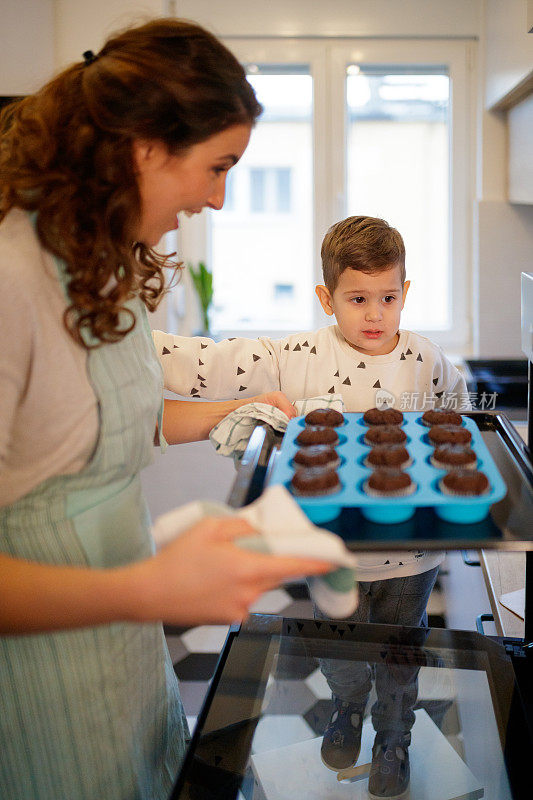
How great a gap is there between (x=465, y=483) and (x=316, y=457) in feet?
0.55

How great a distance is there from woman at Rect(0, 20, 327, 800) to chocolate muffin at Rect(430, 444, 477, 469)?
1.04 feet

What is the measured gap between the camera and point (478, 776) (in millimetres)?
846

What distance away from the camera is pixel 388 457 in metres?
0.82

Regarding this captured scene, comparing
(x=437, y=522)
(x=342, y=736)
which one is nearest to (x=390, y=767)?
(x=342, y=736)

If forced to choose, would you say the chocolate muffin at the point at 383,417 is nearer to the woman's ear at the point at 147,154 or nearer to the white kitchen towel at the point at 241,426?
the white kitchen towel at the point at 241,426

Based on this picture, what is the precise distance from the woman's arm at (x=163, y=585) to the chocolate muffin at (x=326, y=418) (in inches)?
15.1

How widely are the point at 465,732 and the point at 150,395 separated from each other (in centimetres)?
56

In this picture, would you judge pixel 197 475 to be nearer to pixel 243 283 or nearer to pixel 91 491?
pixel 243 283

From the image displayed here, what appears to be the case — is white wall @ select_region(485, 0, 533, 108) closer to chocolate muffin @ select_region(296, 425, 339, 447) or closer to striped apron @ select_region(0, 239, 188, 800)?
chocolate muffin @ select_region(296, 425, 339, 447)

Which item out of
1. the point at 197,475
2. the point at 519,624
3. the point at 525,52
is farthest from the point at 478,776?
the point at 197,475

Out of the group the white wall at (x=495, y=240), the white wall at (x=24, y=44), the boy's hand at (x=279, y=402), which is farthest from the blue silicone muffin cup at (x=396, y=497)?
the white wall at (x=495, y=240)

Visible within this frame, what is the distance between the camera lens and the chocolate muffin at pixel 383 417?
37.6 inches

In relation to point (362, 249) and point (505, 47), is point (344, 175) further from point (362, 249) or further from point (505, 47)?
point (362, 249)

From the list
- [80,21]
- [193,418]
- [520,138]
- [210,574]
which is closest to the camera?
[210,574]
